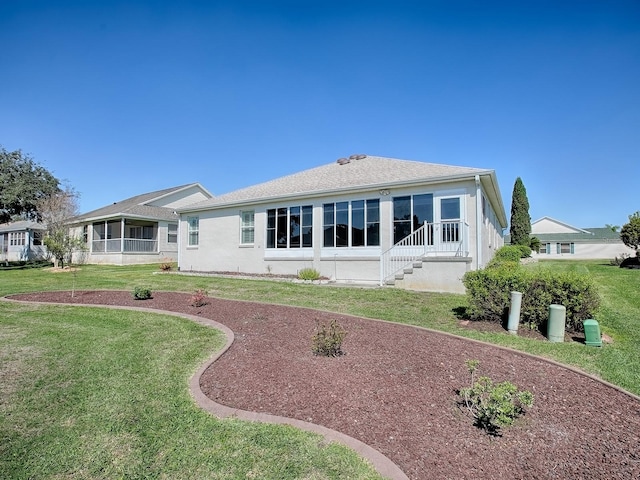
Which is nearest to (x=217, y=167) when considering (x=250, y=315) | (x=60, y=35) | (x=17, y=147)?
(x=60, y=35)

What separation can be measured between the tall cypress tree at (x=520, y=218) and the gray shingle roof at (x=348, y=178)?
2292cm

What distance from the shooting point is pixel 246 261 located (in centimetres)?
1606

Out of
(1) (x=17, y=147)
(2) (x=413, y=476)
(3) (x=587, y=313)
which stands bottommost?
(2) (x=413, y=476)

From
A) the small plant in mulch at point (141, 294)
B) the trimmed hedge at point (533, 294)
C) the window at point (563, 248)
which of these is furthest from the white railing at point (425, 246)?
the window at point (563, 248)

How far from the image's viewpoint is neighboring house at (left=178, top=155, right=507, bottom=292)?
11.2 meters

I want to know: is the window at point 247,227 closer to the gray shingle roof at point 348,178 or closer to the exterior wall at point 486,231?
the gray shingle roof at point 348,178

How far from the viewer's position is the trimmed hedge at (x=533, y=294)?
603 centimetres

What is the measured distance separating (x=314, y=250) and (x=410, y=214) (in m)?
4.15

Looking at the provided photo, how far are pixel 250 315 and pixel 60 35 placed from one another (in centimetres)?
1096

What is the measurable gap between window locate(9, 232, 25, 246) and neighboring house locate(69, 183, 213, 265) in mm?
9914

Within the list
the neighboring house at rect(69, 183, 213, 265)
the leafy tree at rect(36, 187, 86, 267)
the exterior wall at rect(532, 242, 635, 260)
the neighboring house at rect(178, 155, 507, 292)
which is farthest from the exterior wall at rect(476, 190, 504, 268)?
the exterior wall at rect(532, 242, 635, 260)

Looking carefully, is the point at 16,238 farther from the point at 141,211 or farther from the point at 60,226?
the point at 141,211

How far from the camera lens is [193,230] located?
1848cm

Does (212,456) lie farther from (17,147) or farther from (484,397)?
(17,147)
